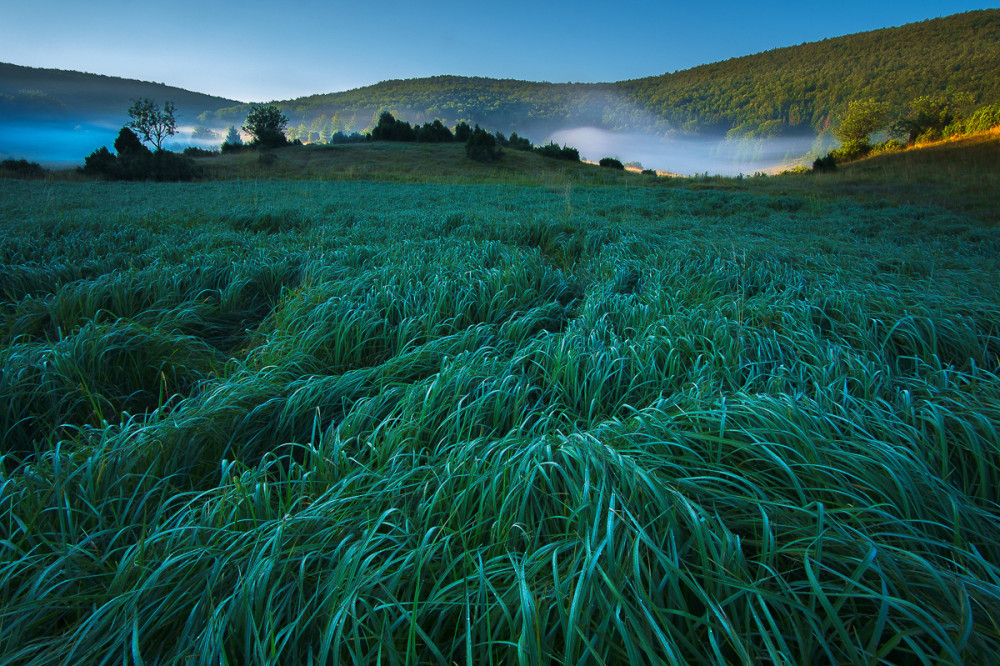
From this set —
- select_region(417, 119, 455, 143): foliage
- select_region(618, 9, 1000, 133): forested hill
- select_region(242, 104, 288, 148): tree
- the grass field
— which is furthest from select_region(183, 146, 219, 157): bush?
select_region(618, 9, 1000, 133): forested hill

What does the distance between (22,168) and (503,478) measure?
1454 inches

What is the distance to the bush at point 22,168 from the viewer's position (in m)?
22.4

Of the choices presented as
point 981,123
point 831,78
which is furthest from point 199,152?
point 831,78

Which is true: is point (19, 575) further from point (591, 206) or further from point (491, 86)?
point (491, 86)

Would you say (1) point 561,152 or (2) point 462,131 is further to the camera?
(2) point 462,131

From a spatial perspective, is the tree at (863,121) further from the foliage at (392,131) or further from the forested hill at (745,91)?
the foliage at (392,131)

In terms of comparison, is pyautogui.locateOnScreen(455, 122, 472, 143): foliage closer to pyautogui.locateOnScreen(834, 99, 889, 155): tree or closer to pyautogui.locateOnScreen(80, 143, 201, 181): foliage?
pyautogui.locateOnScreen(80, 143, 201, 181): foliage

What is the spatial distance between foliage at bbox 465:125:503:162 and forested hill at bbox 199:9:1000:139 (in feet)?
76.8

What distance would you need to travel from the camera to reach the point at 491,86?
125 meters

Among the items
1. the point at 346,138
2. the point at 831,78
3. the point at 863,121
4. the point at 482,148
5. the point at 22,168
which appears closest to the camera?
the point at 22,168

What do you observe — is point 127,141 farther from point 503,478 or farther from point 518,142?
point 503,478

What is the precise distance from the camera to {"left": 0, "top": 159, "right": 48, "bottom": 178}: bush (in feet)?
73.5

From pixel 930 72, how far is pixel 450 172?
73425 millimetres

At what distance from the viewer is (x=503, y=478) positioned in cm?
138
